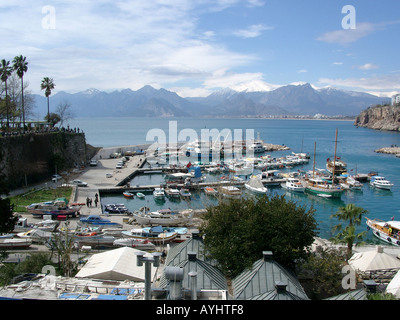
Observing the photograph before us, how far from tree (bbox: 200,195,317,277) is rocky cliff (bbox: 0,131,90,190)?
23.2 meters

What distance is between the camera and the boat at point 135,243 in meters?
20.7

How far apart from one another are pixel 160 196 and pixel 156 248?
716 inches

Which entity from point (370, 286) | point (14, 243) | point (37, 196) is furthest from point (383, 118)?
point (370, 286)

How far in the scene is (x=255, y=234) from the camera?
522 inches

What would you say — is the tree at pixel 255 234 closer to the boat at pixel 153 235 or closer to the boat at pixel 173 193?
the boat at pixel 153 235

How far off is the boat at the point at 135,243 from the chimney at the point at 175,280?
1282 centimetres

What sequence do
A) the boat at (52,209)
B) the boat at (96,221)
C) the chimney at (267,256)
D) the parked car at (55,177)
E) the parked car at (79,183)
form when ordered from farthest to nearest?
1. the parked car at (55,177)
2. the parked car at (79,183)
3. the boat at (52,209)
4. the boat at (96,221)
5. the chimney at (267,256)

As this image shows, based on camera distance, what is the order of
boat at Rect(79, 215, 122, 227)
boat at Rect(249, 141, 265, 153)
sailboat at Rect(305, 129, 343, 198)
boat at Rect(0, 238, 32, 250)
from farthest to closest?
boat at Rect(249, 141, 265, 153) → sailboat at Rect(305, 129, 343, 198) → boat at Rect(79, 215, 122, 227) → boat at Rect(0, 238, 32, 250)

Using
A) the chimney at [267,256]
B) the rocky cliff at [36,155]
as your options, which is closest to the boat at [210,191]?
the rocky cliff at [36,155]

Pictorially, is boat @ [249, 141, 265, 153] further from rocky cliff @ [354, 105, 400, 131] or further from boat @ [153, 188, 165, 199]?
rocky cliff @ [354, 105, 400, 131]

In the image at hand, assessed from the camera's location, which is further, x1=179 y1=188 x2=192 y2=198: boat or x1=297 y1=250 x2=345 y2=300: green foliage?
x1=179 y1=188 x2=192 y2=198: boat

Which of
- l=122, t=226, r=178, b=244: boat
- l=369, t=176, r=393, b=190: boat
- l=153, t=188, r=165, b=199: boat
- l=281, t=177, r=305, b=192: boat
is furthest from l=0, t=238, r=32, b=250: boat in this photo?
l=369, t=176, r=393, b=190: boat

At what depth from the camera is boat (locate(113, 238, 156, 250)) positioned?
814 inches
